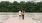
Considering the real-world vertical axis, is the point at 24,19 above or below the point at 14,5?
below

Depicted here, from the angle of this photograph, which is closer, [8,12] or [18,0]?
[8,12]

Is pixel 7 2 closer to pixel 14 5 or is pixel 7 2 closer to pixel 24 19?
pixel 14 5

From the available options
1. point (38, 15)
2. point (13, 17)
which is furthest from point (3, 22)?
point (38, 15)

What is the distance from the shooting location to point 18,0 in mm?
871

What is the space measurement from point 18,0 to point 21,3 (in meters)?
0.08

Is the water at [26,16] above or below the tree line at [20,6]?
below

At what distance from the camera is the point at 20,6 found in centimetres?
79

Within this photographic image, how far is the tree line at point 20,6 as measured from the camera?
0.77 metres

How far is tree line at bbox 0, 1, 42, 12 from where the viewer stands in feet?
2.54

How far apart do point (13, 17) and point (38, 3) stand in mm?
295

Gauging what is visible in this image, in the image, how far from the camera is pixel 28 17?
0.76 meters

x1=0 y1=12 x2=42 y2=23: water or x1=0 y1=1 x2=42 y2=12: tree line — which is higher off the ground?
x1=0 y1=1 x2=42 y2=12: tree line

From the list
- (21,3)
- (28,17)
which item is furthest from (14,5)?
(28,17)

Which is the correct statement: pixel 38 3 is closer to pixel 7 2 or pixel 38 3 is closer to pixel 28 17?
pixel 28 17
